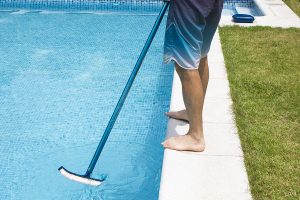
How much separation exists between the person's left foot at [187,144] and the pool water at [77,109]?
1.61 feet

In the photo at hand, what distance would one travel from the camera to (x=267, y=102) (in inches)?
152

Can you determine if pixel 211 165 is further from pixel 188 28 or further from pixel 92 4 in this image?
pixel 92 4

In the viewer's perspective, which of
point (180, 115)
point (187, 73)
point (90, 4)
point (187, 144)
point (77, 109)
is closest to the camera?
point (187, 73)

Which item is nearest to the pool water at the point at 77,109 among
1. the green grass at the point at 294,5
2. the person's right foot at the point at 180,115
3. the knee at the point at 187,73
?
the person's right foot at the point at 180,115

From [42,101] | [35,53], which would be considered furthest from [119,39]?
[42,101]

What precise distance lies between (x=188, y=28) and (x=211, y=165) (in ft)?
2.92

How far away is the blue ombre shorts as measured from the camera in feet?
8.78

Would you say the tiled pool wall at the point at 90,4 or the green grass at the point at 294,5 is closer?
the green grass at the point at 294,5

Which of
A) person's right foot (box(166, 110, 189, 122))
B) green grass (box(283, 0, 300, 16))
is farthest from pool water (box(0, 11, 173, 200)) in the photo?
green grass (box(283, 0, 300, 16))

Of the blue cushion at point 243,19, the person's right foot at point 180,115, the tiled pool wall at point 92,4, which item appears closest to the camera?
the person's right foot at point 180,115

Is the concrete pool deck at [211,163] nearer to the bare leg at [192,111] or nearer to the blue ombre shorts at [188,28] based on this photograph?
the bare leg at [192,111]

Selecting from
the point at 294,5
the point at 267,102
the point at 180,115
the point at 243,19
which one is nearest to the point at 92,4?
the point at 243,19

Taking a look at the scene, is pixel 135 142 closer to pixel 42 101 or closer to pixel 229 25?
pixel 42 101

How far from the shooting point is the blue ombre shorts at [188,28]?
8.78 ft
